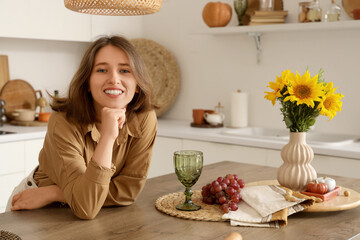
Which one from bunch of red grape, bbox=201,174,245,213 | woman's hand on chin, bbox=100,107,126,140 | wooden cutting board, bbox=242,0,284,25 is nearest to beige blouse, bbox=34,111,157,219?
woman's hand on chin, bbox=100,107,126,140

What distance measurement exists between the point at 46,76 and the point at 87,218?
2823mm

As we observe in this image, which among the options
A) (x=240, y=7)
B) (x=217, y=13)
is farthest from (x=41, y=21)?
(x=240, y=7)

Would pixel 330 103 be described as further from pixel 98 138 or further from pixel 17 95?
pixel 17 95

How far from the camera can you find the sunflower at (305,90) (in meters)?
1.59

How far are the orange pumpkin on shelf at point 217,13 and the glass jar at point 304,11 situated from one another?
56 centimetres

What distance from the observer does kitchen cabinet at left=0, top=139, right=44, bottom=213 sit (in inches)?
123

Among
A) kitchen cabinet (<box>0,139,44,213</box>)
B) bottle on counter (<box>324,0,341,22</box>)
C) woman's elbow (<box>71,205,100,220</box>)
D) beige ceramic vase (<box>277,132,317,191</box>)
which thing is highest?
bottle on counter (<box>324,0,341,22</box>)

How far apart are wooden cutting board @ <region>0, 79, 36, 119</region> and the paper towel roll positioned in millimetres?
1541

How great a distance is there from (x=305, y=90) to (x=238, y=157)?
5.32 feet

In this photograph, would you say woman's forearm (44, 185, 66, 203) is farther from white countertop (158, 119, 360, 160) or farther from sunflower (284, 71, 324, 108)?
white countertop (158, 119, 360, 160)

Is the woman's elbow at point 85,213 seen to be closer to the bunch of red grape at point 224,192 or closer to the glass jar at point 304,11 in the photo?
the bunch of red grape at point 224,192

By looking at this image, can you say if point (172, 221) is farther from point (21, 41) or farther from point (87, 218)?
point (21, 41)

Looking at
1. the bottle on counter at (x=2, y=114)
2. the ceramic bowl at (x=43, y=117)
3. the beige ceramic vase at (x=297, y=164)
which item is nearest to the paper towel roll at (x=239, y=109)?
the ceramic bowl at (x=43, y=117)

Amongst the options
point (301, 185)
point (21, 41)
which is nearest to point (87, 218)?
point (301, 185)
